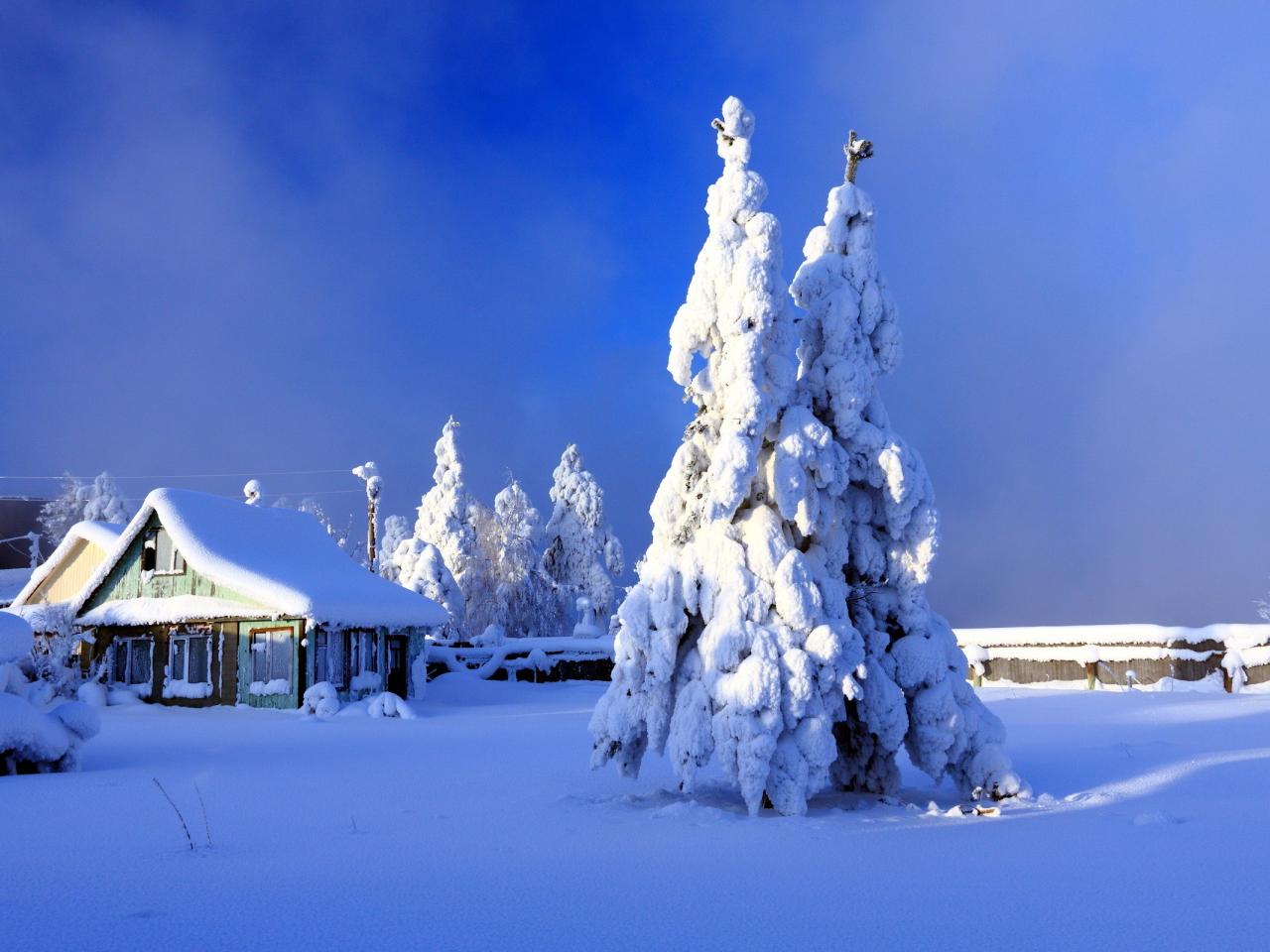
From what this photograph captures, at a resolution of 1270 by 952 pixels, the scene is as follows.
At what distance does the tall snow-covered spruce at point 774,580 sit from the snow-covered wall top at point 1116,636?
2195cm

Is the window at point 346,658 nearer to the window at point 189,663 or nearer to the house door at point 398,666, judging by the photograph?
the house door at point 398,666

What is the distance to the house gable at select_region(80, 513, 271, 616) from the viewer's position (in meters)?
25.2

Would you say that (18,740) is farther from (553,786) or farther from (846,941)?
(846,941)

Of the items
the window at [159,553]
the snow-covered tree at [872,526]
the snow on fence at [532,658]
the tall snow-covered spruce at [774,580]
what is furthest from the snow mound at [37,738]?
the snow on fence at [532,658]

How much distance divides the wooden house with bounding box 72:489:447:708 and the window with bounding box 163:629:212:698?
0.03 m

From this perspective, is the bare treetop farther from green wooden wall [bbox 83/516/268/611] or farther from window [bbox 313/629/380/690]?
green wooden wall [bbox 83/516/268/611]

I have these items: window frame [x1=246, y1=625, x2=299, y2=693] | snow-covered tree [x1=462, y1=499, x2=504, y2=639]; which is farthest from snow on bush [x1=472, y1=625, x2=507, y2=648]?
window frame [x1=246, y1=625, x2=299, y2=693]

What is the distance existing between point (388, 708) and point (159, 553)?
27.0 feet

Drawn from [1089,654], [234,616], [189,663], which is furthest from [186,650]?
[1089,654]

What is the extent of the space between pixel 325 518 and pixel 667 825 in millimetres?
53247

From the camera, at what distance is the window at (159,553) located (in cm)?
2570

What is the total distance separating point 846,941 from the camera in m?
5.33

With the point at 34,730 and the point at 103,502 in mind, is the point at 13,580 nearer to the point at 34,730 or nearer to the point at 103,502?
the point at 103,502

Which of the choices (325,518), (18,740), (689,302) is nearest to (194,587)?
(18,740)
